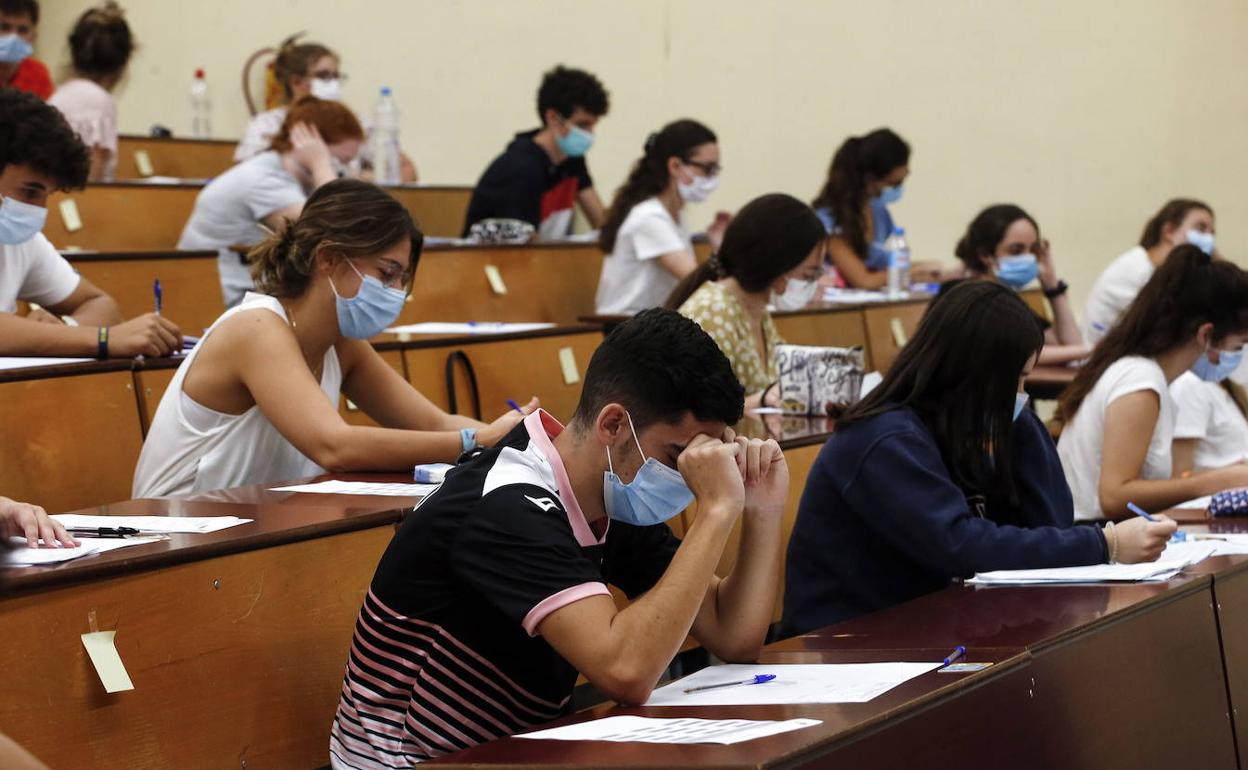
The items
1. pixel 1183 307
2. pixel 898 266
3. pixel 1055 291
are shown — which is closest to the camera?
pixel 1183 307

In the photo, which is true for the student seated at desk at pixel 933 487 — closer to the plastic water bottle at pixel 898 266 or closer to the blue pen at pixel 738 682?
the blue pen at pixel 738 682

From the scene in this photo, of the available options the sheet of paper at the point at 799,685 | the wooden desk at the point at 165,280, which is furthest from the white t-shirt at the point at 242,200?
the sheet of paper at the point at 799,685

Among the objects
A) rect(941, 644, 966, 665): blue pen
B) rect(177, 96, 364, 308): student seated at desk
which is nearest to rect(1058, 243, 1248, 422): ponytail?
rect(941, 644, 966, 665): blue pen

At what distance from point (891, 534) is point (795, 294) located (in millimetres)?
1876

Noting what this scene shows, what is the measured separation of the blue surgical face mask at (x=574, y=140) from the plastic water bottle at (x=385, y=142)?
1285 millimetres

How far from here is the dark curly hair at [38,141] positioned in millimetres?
2936

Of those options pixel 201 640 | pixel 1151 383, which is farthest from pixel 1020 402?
pixel 201 640

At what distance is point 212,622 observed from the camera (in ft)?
6.03

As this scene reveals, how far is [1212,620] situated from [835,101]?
497 cm

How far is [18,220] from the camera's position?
305 cm

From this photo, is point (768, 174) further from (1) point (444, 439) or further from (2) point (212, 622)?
(2) point (212, 622)

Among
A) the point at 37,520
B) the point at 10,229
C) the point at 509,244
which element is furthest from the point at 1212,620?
the point at 509,244

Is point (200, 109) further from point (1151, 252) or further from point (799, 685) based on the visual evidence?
point (799, 685)

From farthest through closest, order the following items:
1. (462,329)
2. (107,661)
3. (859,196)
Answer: (859,196) < (462,329) < (107,661)
